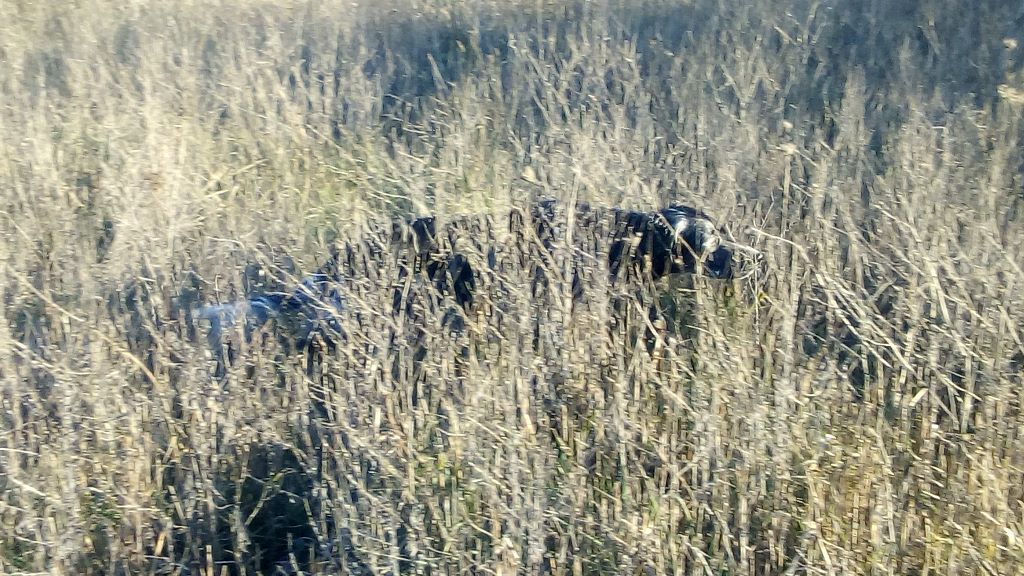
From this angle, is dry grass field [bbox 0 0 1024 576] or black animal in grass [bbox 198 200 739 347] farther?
black animal in grass [bbox 198 200 739 347]

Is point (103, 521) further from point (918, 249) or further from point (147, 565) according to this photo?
point (918, 249)

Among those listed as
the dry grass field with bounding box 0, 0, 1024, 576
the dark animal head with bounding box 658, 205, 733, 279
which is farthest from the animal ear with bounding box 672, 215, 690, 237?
the dry grass field with bounding box 0, 0, 1024, 576

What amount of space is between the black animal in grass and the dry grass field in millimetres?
101

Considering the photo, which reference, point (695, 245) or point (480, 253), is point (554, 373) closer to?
point (480, 253)

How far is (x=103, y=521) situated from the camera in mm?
2400

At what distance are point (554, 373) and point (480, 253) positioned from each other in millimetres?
500

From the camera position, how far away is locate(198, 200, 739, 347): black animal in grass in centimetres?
289

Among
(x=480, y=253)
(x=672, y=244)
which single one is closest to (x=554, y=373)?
(x=480, y=253)

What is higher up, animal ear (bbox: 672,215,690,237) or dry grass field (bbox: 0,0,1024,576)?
animal ear (bbox: 672,215,690,237)

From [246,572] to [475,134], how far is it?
2.72 meters

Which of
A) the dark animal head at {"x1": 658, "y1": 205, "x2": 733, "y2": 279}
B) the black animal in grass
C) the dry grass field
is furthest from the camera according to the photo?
the dark animal head at {"x1": 658, "y1": 205, "x2": 733, "y2": 279}

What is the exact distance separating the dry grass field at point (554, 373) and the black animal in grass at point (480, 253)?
101 millimetres

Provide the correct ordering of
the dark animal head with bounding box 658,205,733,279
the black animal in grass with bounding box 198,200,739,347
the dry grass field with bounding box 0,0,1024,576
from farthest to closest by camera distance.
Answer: the dark animal head with bounding box 658,205,733,279, the black animal in grass with bounding box 198,200,739,347, the dry grass field with bounding box 0,0,1024,576

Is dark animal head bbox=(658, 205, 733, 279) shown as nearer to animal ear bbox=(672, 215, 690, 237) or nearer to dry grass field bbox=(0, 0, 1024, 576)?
animal ear bbox=(672, 215, 690, 237)
